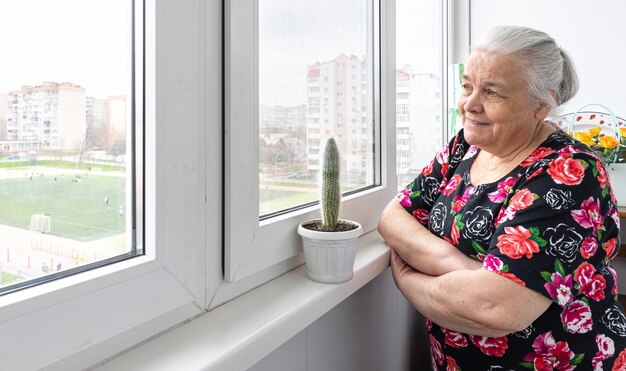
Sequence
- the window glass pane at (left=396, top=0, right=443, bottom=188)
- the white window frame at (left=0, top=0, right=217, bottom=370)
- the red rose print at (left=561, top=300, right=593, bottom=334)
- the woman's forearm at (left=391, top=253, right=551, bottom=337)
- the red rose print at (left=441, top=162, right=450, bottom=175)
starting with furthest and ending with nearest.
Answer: the window glass pane at (left=396, top=0, right=443, bottom=188)
the red rose print at (left=441, top=162, right=450, bottom=175)
the red rose print at (left=561, top=300, right=593, bottom=334)
the woman's forearm at (left=391, top=253, right=551, bottom=337)
the white window frame at (left=0, top=0, right=217, bottom=370)

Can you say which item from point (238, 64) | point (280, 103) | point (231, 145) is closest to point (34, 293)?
point (231, 145)

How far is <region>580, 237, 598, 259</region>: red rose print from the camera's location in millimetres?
929

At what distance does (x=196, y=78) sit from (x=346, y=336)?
803 mm

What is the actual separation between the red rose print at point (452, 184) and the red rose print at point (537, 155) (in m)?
0.20

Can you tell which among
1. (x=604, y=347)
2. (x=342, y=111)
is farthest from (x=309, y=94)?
(x=604, y=347)

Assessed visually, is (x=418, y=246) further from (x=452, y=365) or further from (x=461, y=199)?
(x=452, y=365)

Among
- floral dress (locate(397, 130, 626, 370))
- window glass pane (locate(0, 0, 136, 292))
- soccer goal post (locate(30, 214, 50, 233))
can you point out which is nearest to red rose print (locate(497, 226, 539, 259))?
floral dress (locate(397, 130, 626, 370))

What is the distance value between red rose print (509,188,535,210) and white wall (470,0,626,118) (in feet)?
5.46

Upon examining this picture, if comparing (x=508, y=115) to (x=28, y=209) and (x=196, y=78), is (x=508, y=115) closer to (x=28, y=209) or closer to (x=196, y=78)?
(x=196, y=78)

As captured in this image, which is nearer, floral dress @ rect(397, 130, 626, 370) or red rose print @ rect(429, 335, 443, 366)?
floral dress @ rect(397, 130, 626, 370)

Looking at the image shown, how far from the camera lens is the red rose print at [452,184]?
4.05 feet

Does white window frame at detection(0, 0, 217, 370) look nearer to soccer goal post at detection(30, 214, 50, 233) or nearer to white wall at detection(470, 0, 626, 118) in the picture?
soccer goal post at detection(30, 214, 50, 233)

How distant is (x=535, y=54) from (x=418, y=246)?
548 millimetres

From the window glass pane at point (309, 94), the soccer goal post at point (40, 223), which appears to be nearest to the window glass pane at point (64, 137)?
the soccer goal post at point (40, 223)
